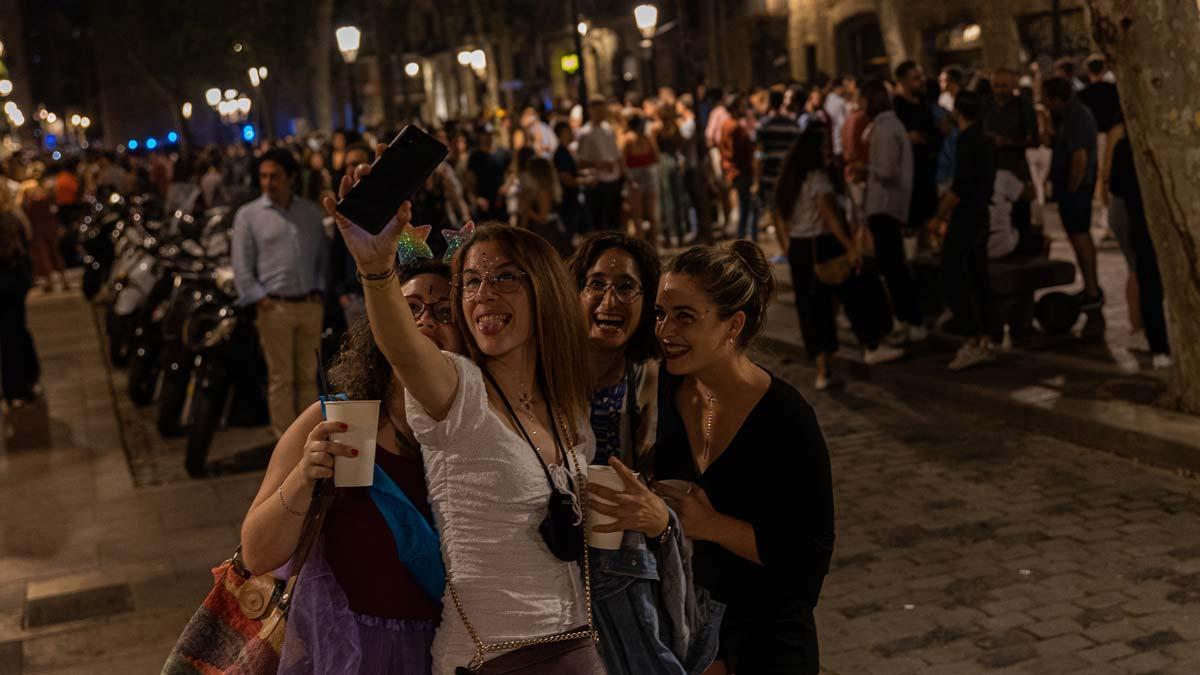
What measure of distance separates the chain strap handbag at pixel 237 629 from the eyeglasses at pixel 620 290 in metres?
1.19

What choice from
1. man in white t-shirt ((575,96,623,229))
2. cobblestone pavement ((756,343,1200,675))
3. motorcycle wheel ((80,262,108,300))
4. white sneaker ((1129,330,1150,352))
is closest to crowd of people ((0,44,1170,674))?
cobblestone pavement ((756,343,1200,675))

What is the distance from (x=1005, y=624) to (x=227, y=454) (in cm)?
604

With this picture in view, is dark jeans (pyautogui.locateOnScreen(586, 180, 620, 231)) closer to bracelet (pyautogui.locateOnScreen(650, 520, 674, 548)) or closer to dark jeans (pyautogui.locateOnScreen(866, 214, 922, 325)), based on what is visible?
dark jeans (pyautogui.locateOnScreen(866, 214, 922, 325))

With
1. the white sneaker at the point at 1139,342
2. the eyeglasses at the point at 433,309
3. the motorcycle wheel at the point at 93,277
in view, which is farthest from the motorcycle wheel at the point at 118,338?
the eyeglasses at the point at 433,309

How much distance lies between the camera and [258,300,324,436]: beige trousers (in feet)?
30.9

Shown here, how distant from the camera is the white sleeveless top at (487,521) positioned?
9.69 ft

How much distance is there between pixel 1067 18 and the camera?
3656cm

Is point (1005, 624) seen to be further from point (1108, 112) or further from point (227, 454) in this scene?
point (1108, 112)

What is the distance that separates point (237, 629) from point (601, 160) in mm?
15741

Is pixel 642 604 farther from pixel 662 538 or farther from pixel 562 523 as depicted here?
pixel 562 523

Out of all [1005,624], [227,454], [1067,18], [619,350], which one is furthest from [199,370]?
[1067,18]

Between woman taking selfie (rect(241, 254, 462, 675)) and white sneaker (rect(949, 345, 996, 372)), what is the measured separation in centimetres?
780

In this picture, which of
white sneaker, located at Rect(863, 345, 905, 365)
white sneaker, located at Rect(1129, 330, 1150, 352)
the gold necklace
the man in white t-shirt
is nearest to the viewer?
the gold necklace

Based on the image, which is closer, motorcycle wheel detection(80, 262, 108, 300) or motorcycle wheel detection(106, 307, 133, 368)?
motorcycle wheel detection(106, 307, 133, 368)
